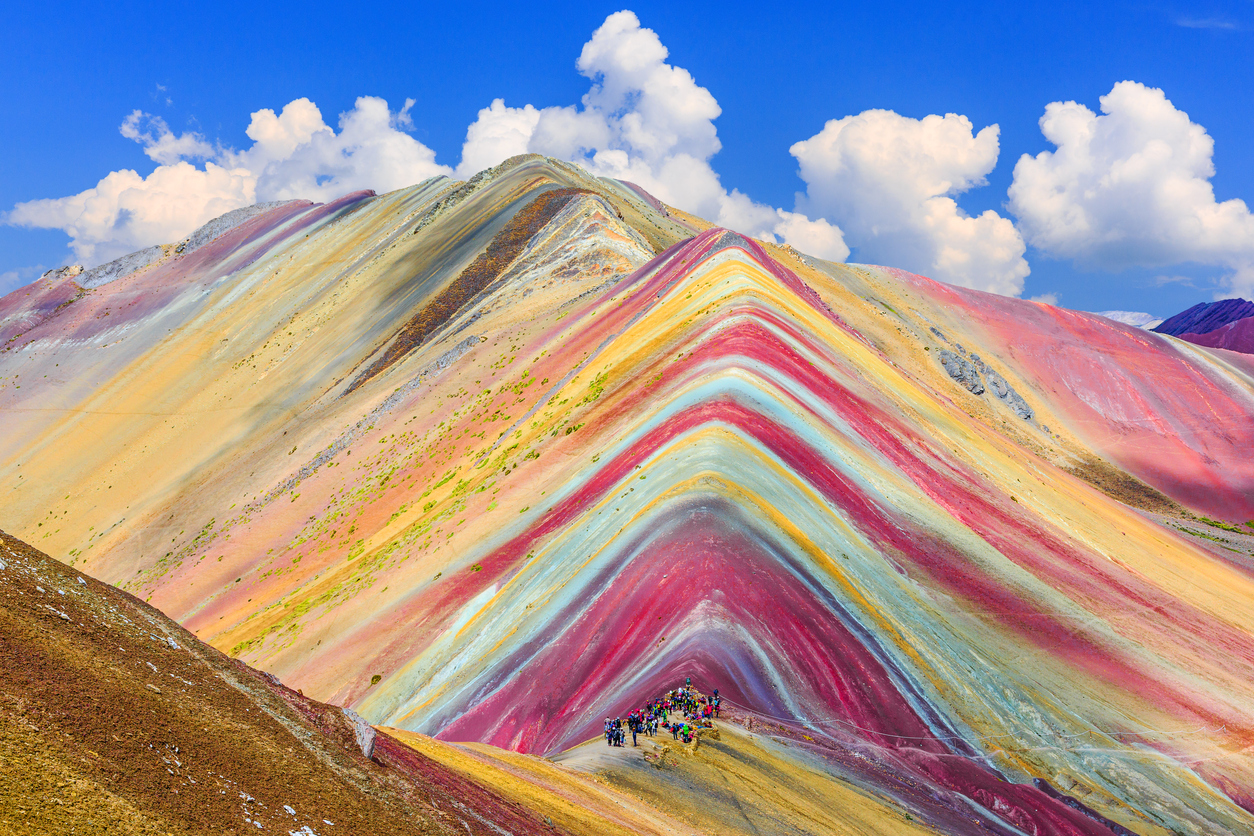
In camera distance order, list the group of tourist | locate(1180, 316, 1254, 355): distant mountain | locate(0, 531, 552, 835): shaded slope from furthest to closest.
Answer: locate(1180, 316, 1254, 355): distant mountain, the group of tourist, locate(0, 531, 552, 835): shaded slope

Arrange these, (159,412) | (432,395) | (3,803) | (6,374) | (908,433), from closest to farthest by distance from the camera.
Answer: (3,803)
(908,433)
(432,395)
(159,412)
(6,374)

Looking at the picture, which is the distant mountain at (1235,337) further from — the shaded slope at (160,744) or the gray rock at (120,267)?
the gray rock at (120,267)

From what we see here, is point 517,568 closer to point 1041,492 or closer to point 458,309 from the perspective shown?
point 1041,492

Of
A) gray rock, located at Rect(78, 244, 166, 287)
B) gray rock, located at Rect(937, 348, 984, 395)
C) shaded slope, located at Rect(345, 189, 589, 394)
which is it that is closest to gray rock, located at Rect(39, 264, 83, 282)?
gray rock, located at Rect(78, 244, 166, 287)

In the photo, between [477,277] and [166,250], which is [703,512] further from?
[166,250]

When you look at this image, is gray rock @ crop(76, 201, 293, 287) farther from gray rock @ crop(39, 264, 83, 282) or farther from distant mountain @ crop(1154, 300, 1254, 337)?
distant mountain @ crop(1154, 300, 1254, 337)

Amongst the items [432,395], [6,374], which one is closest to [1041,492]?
[432,395]

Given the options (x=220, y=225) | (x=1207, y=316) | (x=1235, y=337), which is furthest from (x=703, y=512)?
(x=1207, y=316)
